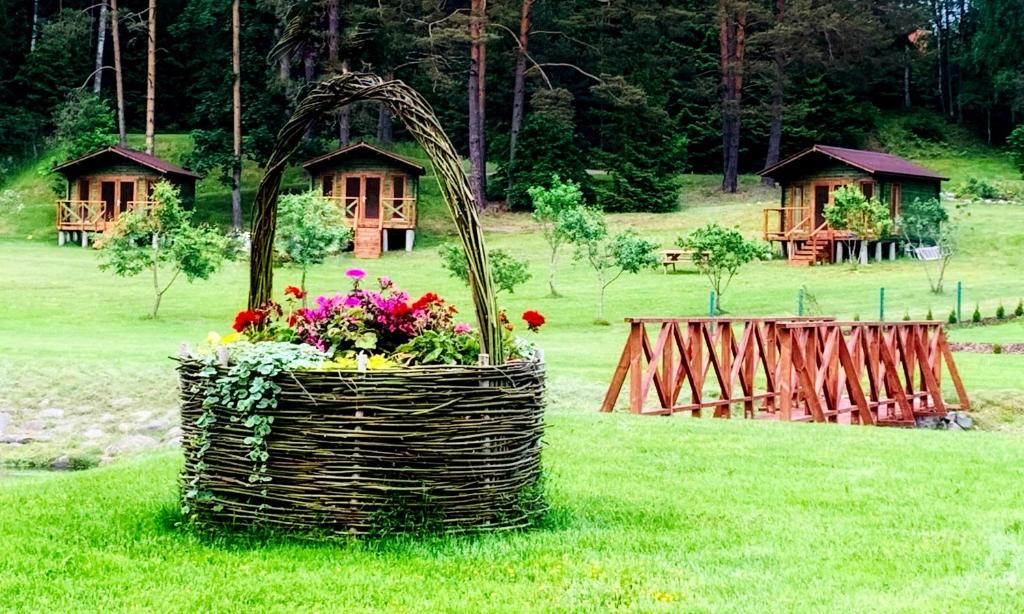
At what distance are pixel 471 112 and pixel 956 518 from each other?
130 feet

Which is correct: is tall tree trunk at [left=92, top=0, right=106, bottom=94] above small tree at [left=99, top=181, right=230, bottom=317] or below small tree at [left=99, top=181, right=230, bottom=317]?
above

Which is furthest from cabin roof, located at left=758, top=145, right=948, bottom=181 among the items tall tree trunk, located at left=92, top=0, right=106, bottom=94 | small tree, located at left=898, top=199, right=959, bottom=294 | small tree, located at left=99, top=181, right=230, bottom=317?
tall tree trunk, located at left=92, top=0, right=106, bottom=94

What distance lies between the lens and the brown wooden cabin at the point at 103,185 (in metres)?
42.4

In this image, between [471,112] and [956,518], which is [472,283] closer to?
[956,518]

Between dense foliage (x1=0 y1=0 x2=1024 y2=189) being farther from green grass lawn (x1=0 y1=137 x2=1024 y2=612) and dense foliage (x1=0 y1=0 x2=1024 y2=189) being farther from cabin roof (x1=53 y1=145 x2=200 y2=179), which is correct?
green grass lawn (x1=0 y1=137 x2=1024 y2=612)

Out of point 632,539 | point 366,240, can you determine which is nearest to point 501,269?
point 366,240

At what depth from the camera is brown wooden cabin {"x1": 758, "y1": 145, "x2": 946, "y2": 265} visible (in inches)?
1515

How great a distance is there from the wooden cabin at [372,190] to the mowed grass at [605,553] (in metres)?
33.6

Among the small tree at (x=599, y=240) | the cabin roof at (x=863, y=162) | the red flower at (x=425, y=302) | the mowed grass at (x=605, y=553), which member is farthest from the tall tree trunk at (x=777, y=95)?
the red flower at (x=425, y=302)

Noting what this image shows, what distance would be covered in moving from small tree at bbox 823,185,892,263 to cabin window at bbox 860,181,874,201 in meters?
2.30

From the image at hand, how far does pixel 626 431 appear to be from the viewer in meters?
10.3

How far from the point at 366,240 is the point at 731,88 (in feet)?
59.2

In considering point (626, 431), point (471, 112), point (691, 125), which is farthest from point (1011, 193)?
point (626, 431)

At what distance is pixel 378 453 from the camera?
550 cm
